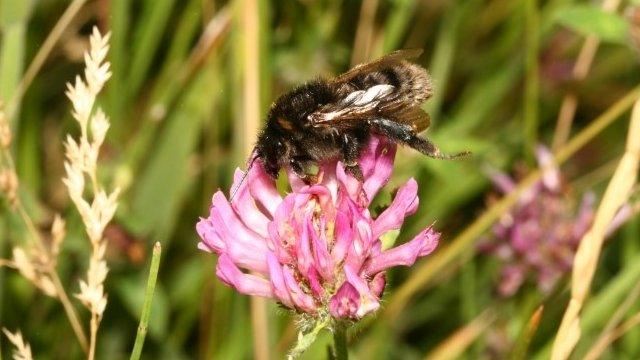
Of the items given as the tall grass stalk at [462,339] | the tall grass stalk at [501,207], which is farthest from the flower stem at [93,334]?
the tall grass stalk at [462,339]

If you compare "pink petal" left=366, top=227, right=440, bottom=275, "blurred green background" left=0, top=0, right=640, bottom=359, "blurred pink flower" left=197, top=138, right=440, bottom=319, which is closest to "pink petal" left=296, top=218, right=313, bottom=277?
"blurred pink flower" left=197, top=138, right=440, bottom=319

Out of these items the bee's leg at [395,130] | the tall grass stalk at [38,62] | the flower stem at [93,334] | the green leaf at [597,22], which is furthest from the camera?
the tall grass stalk at [38,62]

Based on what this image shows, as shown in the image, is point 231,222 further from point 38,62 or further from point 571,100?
point 571,100

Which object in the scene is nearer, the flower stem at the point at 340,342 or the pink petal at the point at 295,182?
the flower stem at the point at 340,342

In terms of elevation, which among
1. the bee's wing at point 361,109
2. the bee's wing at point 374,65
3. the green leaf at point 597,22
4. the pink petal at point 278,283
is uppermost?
the bee's wing at point 374,65

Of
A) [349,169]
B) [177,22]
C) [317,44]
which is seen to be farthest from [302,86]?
[177,22]

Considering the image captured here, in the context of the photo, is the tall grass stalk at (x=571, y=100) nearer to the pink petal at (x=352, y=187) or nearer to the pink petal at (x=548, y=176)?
the pink petal at (x=548, y=176)

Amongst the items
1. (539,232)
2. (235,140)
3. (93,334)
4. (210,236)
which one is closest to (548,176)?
(539,232)

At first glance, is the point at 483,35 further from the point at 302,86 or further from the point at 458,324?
the point at 302,86

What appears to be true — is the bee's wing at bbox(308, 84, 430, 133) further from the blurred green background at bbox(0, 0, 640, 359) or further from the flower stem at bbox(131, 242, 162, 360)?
the blurred green background at bbox(0, 0, 640, 359)
